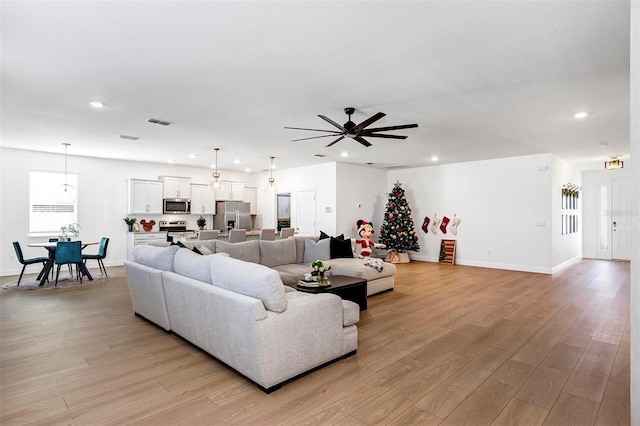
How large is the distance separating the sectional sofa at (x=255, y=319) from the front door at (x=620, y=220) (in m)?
10.7

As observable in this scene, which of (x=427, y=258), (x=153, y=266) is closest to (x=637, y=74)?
(x=153, y=266)

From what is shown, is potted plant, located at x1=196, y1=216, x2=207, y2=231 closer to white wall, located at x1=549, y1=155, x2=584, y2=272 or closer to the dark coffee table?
the dark coffee table

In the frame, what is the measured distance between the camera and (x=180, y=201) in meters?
9.87

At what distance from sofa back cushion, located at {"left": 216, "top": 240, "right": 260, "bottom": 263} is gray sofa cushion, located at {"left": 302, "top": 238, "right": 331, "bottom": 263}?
1.03m

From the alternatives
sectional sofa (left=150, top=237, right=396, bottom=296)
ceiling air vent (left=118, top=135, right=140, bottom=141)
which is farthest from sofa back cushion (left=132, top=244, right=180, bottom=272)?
ceiling air vent (left=118, top=135, right=140, bottom=141)

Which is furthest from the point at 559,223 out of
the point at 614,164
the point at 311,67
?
the point at 311,67

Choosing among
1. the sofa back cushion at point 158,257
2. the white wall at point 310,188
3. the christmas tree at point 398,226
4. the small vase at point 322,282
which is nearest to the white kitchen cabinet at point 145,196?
the white wall at point 310,188

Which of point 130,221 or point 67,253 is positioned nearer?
point 67,253

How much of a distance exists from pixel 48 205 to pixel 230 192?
4575mm

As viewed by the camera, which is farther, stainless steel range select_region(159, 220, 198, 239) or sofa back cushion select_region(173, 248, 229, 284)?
stainless steel range select_region(159, 220, 198, 239)

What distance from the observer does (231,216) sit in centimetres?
1054

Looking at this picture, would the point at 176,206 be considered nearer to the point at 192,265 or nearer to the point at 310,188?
the point at 310,188

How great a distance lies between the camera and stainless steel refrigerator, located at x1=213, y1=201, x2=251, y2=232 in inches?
411

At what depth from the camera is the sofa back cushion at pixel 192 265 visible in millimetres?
3404
